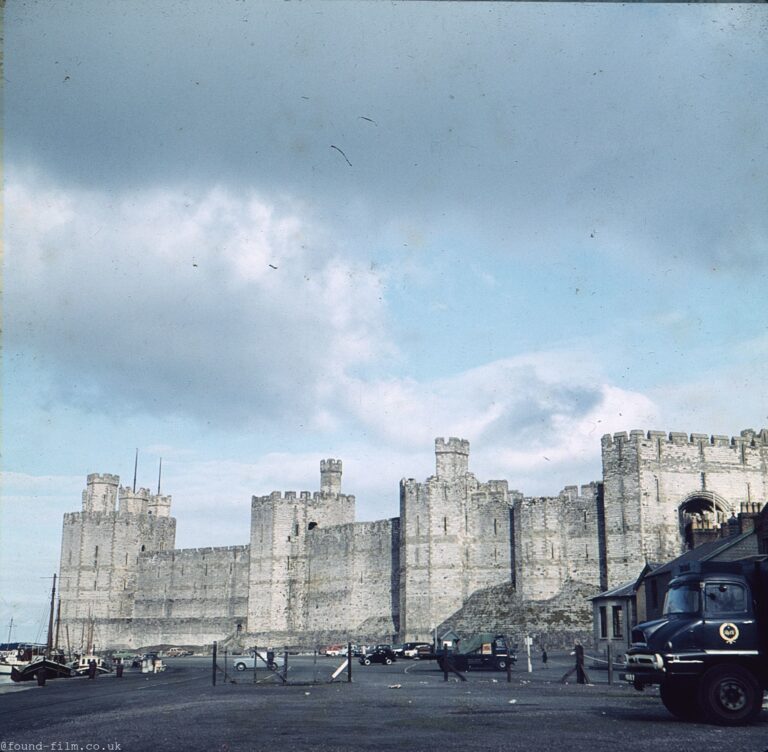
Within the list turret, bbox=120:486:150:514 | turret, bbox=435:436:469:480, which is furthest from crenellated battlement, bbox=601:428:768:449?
turret, bbox=120:486:150:514

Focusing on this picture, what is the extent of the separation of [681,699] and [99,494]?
8038 cm

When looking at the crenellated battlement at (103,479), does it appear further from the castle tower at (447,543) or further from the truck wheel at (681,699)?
the truck wheel at (681,699)

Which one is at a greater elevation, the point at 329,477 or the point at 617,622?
the point at 329,477

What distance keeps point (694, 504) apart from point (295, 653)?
2764cm

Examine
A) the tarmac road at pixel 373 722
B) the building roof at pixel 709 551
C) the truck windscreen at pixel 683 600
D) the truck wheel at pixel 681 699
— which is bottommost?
the tarmac road at pixel 373 722

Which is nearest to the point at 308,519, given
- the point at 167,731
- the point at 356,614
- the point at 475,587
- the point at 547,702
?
the point at 356,614

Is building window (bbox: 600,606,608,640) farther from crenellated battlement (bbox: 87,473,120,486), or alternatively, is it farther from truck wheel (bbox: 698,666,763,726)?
crenellated battlement (bbox: 87,473,120,486)

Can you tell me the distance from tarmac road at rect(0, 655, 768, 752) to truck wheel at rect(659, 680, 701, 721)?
256 mm

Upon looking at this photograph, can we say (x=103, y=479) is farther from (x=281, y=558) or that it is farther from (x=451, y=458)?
(x=451, y=458)

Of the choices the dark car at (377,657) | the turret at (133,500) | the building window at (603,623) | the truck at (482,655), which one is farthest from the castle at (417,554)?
the truck at (482,655)

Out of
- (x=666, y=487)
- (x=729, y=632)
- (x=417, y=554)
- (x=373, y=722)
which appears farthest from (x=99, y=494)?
(x=729, y=632)

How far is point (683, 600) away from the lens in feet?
52.5

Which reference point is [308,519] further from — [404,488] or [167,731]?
[167,731]

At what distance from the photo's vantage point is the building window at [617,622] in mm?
40875
